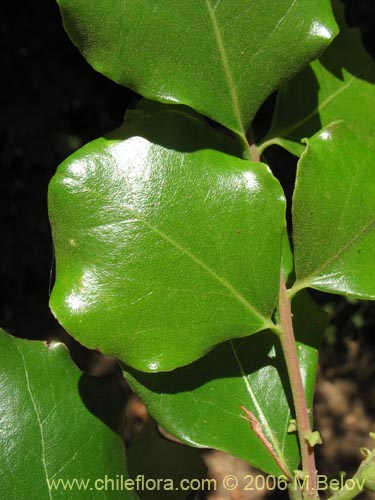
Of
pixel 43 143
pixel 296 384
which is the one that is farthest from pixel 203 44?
pixel 43 143

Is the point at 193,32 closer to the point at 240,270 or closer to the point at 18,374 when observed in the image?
the point at 240,270

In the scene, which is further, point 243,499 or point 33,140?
point 243,499

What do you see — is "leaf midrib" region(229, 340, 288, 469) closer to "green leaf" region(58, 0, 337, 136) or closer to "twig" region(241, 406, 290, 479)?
"twig" region(241, 406, 290, 479)

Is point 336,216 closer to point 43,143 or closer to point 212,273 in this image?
point 212,273

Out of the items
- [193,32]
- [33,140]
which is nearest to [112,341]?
[193,32]

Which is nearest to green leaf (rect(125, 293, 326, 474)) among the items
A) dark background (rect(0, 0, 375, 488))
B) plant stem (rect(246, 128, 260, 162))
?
plant stem (rect(246, 128, 260, 162))
